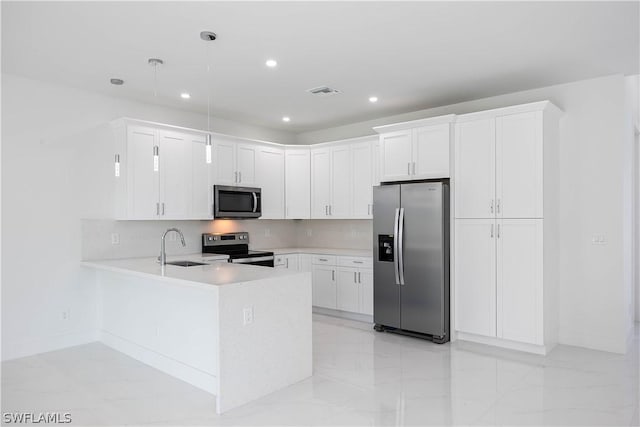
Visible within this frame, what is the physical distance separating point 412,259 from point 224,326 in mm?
2429

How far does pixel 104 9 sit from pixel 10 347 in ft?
10.9

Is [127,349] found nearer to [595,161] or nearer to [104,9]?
[104,9]

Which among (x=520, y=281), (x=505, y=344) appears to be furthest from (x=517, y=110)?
(x=505, y=344)

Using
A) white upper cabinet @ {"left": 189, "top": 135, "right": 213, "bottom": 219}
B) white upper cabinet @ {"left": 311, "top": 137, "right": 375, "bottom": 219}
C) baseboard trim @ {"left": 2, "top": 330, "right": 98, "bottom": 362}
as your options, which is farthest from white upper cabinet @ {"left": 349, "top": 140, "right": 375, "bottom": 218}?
baseboard trim @ {"left": 2, "top": 330, "right": 98, "bottom": 362}

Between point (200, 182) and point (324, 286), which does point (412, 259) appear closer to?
point (324, 286)

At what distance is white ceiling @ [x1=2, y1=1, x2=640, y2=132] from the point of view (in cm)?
284

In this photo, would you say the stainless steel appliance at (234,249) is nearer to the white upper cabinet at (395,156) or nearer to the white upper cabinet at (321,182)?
the white upper cabinet at (321,182)

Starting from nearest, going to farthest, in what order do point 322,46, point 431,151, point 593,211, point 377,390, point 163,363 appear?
1. point 377,390
2. point 322,46
3. point 163,363
4. point 593,211
5. point 431,151

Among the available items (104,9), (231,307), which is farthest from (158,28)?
(231,307)

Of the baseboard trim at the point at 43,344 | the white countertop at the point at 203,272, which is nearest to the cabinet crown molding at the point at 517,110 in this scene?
the white countertop at the point at 203,272

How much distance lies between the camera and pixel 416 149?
4836 mm

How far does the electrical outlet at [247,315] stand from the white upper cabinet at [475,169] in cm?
261

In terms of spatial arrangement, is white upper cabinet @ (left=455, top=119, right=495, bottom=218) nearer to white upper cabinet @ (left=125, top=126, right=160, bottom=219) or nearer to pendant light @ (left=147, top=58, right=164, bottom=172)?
pendant light @ (left=147, top=58, right=164, bottom=172)

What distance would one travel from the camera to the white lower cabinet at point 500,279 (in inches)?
162
